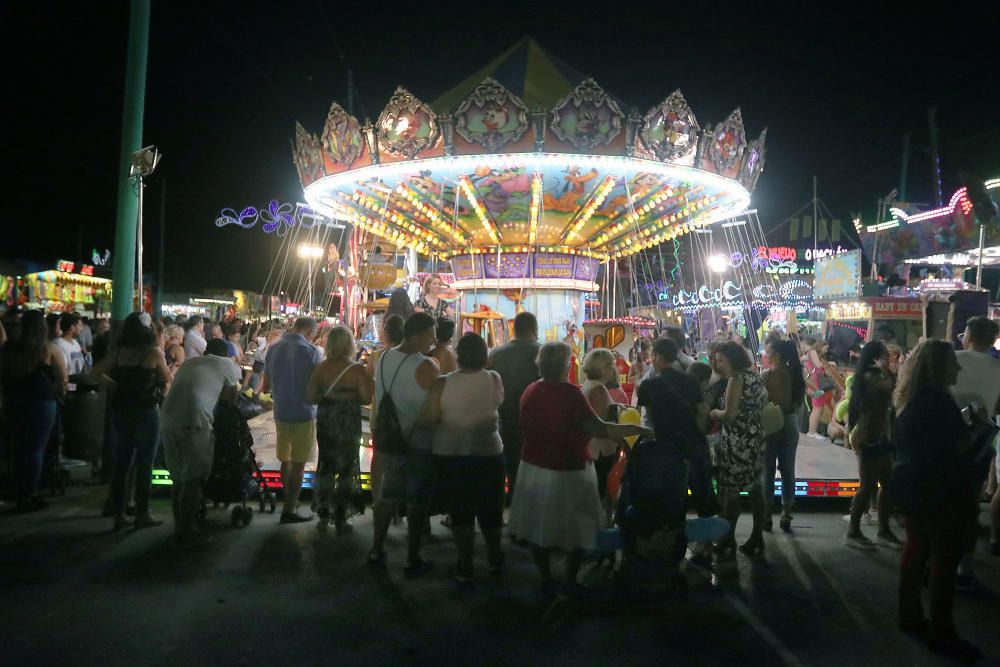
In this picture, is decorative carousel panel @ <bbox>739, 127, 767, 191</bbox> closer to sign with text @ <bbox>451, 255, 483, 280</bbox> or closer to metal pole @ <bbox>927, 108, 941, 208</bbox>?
sign with text @ <bbox>451, 255, 483, 280</bbox>

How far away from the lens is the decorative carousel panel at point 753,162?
10.7 metres

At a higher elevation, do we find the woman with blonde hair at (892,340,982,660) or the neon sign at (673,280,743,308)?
the neon sign at (673,280,743,308)

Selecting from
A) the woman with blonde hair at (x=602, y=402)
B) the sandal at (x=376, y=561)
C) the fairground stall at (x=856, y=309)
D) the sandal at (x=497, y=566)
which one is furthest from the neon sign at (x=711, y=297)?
the sandal at (x=376, y=561)

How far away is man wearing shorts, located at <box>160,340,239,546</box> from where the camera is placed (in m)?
5.48

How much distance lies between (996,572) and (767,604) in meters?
2.04

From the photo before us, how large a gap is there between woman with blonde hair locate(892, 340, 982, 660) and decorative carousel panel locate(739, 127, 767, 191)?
284 inches

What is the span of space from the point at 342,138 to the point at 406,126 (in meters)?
1.31

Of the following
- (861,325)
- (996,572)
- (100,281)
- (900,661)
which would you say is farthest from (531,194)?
(100,281)

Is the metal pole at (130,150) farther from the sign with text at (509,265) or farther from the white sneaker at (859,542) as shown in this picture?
the white sneaker at (859,542)

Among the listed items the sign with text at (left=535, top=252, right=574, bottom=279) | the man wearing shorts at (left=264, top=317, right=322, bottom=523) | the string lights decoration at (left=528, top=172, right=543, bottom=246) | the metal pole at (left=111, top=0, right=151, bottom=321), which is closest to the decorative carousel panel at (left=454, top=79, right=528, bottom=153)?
the string lights decoration at (left=528, top=172, right=543, bottom=246)

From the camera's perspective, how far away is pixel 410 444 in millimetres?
4980

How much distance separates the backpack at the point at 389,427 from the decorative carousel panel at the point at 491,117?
4970 mm

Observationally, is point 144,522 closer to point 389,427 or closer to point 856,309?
point 389,427

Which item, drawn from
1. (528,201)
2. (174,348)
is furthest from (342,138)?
(174,348)
